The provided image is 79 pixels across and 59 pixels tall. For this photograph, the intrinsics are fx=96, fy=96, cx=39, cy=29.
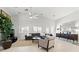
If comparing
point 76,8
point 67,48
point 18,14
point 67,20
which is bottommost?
point 67,48

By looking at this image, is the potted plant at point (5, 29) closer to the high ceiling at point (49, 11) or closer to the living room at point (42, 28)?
the living room at point (42, 28)

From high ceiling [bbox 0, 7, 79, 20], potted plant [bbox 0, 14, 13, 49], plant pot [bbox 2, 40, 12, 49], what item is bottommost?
plant pot [bbox 2, 40, 12, 49]

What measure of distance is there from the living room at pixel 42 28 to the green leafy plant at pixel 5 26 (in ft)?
0.38

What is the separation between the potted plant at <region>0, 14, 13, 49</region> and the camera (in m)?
2.79

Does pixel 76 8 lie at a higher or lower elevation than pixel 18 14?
higher

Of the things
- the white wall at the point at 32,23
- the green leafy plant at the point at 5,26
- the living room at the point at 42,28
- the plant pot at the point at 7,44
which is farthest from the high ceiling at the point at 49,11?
the plant pot at the point at 7,44

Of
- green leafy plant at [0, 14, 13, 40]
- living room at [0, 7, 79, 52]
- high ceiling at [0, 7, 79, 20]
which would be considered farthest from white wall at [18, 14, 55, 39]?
green leafy plant at [0, 14, 13, 40]

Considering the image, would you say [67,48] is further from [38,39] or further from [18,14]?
[18,14]

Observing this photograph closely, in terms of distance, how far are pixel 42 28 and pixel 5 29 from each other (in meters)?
1.09

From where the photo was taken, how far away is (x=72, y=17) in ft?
9.12

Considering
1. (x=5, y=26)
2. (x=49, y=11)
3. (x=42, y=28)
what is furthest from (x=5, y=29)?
(x=49, y=11)

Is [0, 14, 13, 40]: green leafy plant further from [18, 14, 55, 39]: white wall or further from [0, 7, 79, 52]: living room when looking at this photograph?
[18, 14, 55, 39]: white wall
